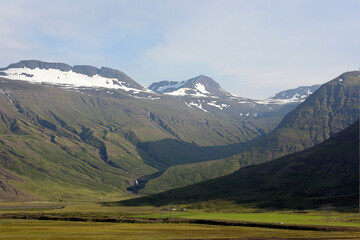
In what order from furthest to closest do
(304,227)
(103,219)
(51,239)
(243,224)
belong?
(103,219) < (243,224) < (304,227) < (51,239)

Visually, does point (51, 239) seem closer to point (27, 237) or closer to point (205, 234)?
point (27, 237)

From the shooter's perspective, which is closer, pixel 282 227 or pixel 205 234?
pixel 205 234

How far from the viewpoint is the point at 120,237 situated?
10169 cm

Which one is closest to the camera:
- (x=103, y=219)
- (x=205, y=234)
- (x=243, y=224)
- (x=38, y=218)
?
(x=205, y=234)

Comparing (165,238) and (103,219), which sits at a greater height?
(165,238)

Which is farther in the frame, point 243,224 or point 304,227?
point 243,224

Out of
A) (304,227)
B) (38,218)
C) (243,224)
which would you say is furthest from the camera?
(38,218)

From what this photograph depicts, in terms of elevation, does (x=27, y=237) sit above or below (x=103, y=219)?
above

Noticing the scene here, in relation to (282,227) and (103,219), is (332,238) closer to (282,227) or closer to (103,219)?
(282,227)

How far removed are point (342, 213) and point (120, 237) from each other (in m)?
129

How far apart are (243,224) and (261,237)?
35784mm

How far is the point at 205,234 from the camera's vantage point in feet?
359

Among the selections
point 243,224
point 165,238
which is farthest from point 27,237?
point 243,224

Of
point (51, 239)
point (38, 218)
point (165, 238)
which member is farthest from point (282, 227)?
point (38, 218)
